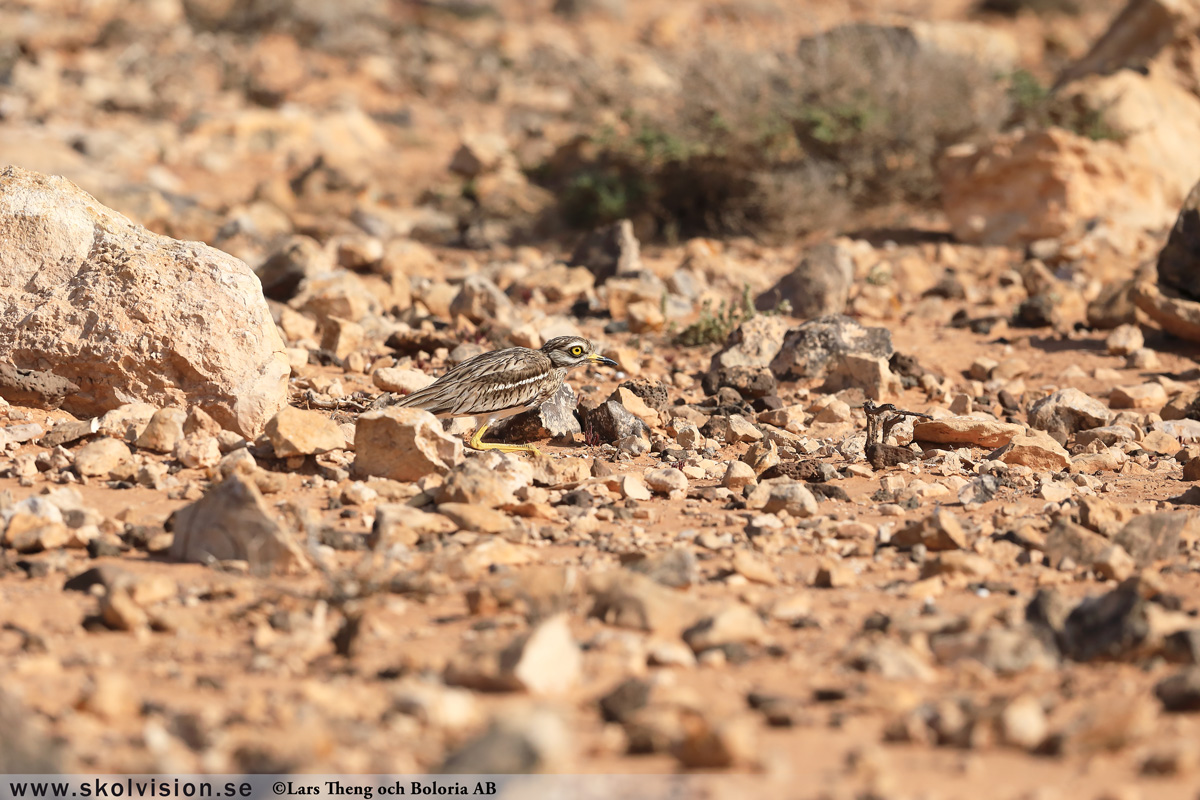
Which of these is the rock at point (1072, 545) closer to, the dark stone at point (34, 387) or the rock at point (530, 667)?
the rock at point (530, 667)

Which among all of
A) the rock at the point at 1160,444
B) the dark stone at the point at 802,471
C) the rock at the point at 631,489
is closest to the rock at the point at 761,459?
the dark stone at the point at 802,471

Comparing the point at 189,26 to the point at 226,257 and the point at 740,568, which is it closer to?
the point at 226,257

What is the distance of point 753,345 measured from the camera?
7.11 m

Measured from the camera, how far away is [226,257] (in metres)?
5.41

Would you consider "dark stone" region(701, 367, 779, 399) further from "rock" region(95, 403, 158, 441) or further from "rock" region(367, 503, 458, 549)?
"rock" region(95, 403, 158, 441)

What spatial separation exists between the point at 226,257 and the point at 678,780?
3575 mm

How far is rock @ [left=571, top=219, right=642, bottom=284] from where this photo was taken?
897 centimetres

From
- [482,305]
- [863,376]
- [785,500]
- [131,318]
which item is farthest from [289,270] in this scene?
[785,500]

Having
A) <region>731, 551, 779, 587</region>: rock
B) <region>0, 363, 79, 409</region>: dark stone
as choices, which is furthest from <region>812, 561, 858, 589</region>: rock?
<region>0, 363, 79, 409</region>: dark stone

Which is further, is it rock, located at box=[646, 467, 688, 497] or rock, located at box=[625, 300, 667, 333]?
rock, located at box=[625, 300, 667, 333]

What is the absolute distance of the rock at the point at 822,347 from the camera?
22.8 ft

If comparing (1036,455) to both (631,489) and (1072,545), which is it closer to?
(1072,545)

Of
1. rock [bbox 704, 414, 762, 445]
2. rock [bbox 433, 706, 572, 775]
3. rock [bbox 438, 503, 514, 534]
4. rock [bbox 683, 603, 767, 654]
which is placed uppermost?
rock [bbox 433, 706, 572, 775]

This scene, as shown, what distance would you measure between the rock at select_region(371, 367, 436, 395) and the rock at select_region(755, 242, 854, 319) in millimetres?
2921
